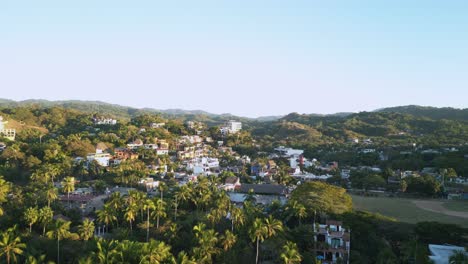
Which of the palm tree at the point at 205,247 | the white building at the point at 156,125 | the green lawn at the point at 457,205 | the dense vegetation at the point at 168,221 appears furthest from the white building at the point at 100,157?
the green lawn at the point at 457,205

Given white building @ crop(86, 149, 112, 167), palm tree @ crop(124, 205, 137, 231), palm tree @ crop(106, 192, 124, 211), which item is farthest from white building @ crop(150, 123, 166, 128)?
palm tree @ crop(124, 205, 137, 231)

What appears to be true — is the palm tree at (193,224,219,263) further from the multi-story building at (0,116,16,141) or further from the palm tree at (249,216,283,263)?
the multi-story building at (0,116,16,141)

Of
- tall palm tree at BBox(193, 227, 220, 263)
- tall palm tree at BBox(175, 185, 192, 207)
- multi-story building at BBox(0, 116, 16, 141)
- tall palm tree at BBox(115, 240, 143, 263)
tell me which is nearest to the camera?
tall palm tree at BBox(115, 240, 143, 263)

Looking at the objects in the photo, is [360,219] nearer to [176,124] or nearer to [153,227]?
[153,227]

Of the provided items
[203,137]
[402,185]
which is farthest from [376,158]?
[203,137]

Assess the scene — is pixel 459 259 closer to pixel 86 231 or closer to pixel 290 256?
pixel 290 256

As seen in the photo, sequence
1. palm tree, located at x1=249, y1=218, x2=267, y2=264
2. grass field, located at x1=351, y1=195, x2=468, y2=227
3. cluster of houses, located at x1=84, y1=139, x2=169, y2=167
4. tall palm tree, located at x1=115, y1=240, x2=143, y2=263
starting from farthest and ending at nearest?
cluster of houses, located at x1=84, y1=139, x2=169, y2=167
grass field, located at x1=351, y1=195, x2=468, y2=227
palm tree, located at x1=249, y1=218, x2=267, y2=264
tall palm tree, located at x1=115, y1=240, x2=143, y2=263
